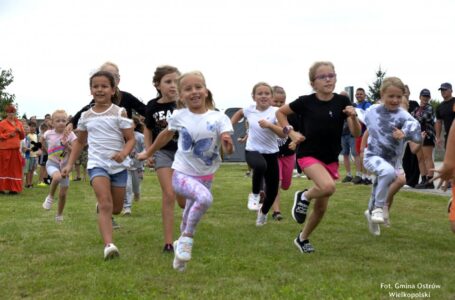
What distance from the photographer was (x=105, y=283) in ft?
16.5

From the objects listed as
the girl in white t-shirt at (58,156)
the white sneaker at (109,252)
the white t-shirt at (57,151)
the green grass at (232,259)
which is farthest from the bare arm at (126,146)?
the white t-shirt at (57,151)

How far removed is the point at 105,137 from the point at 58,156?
142 inches

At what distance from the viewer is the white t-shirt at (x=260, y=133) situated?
8.75 m

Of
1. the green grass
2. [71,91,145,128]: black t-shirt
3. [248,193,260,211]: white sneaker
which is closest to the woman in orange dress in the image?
the green grass

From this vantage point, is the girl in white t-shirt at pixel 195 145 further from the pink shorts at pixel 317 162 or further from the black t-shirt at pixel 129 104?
the black t-shirt at pixel 129 104

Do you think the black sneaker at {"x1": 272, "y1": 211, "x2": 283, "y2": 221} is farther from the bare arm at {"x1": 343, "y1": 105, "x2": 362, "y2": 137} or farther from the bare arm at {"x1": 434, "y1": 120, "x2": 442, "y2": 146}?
the bare arm at {"x1": 434, "y1": 120, "x2": 442, "y2": 146}

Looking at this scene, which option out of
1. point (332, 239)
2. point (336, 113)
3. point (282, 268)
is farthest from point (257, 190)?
point (282, 268)

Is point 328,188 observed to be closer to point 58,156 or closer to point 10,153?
point 58,156

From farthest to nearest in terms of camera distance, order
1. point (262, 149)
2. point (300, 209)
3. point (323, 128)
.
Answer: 1. point (262, 149)
2. point (300, 209)
3. point (323, 128)

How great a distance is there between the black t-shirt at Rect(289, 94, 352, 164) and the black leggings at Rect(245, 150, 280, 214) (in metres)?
1.86

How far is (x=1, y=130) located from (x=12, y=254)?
975 centimetres

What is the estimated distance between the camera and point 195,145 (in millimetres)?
5691

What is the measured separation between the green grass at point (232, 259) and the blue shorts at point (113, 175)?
30.1 inches

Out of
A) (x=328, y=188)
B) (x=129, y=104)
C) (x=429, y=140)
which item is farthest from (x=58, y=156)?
(x=429, y=140)
